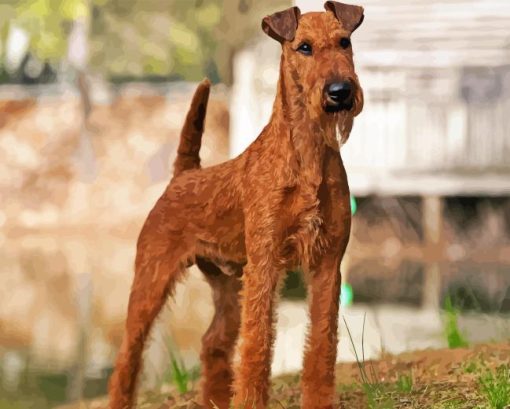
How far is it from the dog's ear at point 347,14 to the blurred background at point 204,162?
1.05 meters

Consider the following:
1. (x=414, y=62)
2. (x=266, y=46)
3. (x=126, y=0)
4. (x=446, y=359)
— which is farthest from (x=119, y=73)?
(x=446, y=359)

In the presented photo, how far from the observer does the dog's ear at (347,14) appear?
3.16 meters

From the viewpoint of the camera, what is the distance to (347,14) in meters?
3.18

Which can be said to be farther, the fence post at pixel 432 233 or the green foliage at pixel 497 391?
the fence post at pixel 432 233

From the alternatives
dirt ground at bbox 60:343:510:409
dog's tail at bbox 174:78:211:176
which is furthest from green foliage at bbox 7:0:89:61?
dog's tail at bbox 174:78:211:176

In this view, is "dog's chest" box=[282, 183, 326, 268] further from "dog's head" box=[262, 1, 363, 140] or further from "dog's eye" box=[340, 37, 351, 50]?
"dog's eye" box=[340, 37, 351, 50]

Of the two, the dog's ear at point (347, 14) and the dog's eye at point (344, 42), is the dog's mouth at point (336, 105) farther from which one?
the dog's ear at point (347, 14)

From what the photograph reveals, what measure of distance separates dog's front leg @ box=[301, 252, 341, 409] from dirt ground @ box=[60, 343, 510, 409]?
310mm

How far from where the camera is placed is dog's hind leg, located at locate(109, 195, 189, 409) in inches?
141

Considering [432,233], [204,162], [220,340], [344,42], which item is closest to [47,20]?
[204,162]

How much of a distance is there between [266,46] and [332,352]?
37.8 feet

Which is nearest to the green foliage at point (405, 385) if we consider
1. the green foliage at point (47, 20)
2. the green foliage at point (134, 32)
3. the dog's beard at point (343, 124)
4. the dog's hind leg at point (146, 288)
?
the dog's hind leg at point (146, 288)

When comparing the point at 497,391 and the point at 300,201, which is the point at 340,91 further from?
the point at 497,391

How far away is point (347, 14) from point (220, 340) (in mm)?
1507
